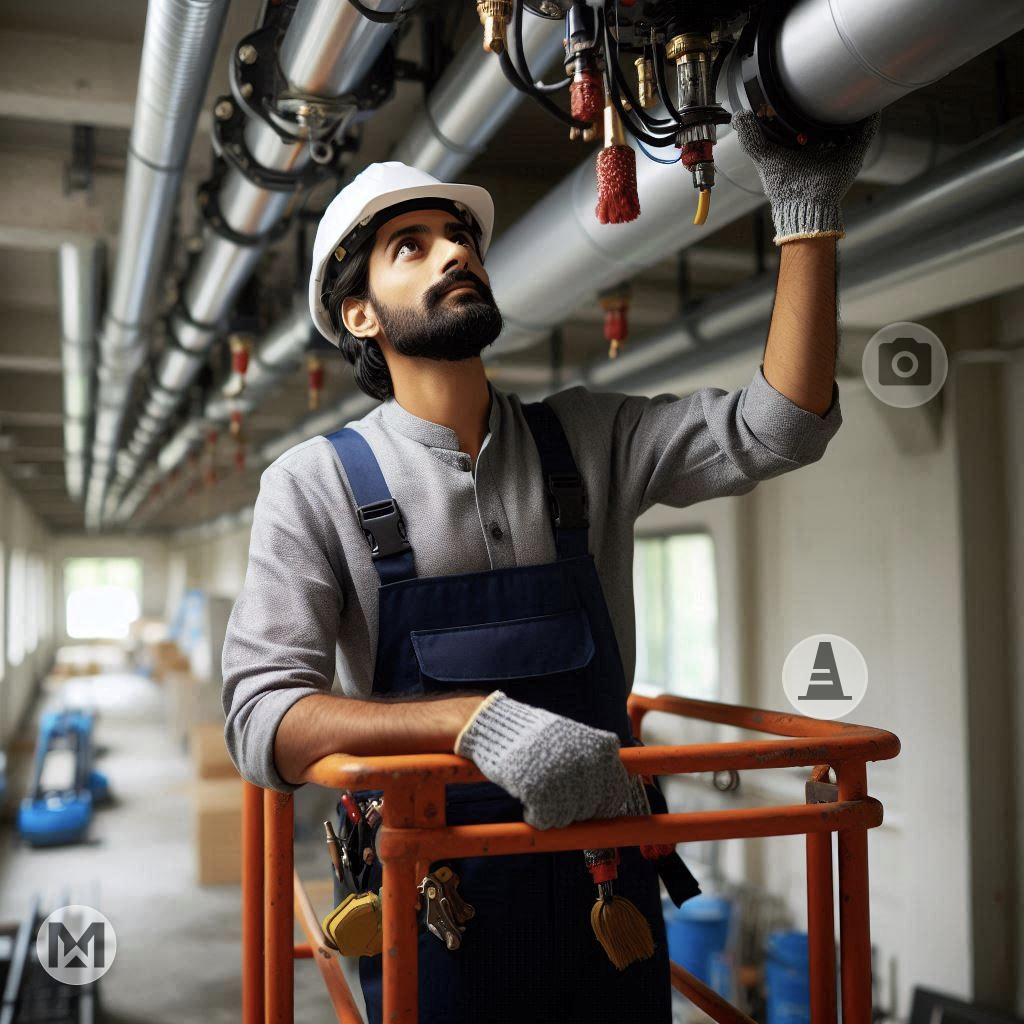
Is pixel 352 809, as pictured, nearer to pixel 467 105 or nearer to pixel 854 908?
pixel 854 908

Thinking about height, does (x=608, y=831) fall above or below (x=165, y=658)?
above

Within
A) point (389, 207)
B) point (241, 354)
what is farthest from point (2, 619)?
point (389, 207)

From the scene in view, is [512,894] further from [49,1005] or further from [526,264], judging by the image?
[49,1005]

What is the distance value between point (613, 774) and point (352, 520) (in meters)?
0.49

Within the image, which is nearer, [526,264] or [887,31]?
[887,31]

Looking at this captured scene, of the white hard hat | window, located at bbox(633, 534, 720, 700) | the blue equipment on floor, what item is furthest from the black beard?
the blue equipment on floor

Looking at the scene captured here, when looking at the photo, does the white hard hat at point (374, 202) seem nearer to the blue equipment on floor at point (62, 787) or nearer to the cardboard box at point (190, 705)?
the blue equipment on floor at point (62, 787)

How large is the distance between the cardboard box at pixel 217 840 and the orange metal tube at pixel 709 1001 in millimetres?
5999

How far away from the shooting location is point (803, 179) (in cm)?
117

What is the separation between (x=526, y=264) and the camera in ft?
7.99

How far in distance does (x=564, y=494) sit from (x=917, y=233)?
1.30 meters

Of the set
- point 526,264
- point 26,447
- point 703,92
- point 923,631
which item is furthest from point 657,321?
point 26,447

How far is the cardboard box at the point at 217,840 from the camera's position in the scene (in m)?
7.05

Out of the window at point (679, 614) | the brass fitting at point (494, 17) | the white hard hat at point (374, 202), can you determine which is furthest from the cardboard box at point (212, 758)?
the brass fitting at point (494, 17)
